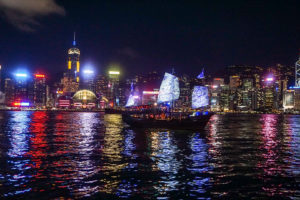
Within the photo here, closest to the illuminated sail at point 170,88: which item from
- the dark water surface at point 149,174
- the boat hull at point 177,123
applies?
the boat hull at point 177,123

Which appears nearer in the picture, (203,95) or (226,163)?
(226,163)

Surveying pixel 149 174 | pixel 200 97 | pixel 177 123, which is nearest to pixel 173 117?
pixel 177 123

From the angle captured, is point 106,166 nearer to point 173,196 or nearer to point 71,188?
point 71,188

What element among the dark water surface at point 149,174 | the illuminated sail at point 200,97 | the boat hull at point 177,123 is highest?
the illuminated sail at point 200,97

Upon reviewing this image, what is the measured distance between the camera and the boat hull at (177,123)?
171ft

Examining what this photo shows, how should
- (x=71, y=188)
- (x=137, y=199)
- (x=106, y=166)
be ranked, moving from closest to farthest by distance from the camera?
(x=137, y=199) < (x=71, y=188) < (x=106, y=166)

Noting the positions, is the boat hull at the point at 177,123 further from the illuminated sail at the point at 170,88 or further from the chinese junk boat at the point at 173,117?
the illuminated sail at the point at 170,88

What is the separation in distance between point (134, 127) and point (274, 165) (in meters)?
41.1

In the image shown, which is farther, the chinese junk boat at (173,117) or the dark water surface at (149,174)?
the chinese junk boat at (173,117)

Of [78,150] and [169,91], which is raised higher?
[169,91]

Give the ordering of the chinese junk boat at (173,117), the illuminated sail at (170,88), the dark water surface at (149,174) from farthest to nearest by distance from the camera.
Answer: the illuminated sail at (170,88) → the chinese junk boat at (173,117) → the dark water surface at (149,174)

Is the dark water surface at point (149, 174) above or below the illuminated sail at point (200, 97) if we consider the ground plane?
below

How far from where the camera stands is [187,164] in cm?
2030

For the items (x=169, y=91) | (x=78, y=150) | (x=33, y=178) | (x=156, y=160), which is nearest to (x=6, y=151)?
(x=78, y=150)
